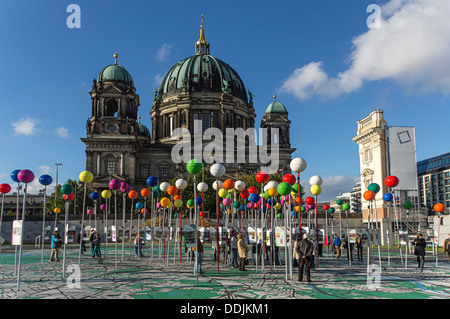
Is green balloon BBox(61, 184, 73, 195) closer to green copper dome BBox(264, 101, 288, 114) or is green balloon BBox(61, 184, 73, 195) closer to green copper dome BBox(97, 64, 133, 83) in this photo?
green copper dome BBox(97, 64, 133, 83)

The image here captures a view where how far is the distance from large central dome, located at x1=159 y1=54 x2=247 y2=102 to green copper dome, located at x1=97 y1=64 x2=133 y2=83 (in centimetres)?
2135

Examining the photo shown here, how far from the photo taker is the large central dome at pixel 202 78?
4176 inches

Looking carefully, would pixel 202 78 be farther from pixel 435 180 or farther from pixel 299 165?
pixel 299 165

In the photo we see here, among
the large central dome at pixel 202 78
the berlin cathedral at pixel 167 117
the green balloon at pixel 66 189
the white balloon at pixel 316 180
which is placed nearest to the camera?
the green balloon at pixel 66 189

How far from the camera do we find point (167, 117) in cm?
10688

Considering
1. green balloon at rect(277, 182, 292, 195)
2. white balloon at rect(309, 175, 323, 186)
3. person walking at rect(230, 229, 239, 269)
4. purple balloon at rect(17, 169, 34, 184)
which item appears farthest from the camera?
person walking at rect(230, 229, 239, 269)

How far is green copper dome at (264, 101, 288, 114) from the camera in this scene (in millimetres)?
108938

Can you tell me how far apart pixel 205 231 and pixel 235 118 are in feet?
270

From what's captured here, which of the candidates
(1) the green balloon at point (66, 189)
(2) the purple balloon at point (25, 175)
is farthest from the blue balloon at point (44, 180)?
(2) the purple balloon at point (25, 175)

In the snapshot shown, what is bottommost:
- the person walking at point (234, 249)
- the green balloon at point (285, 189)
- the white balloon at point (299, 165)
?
the person walking at point (234, 249)

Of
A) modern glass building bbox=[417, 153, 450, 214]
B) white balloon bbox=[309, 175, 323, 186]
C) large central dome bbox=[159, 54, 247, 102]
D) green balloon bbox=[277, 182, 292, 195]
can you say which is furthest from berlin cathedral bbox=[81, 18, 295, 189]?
green balloon bbox=[277, 182, 292, 195]

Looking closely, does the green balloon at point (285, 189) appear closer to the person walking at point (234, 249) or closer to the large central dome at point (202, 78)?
the person walking at point (234, 249)

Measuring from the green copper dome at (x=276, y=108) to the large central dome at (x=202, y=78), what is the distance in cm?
707

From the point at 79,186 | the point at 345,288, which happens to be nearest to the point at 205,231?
the point at 345,288
